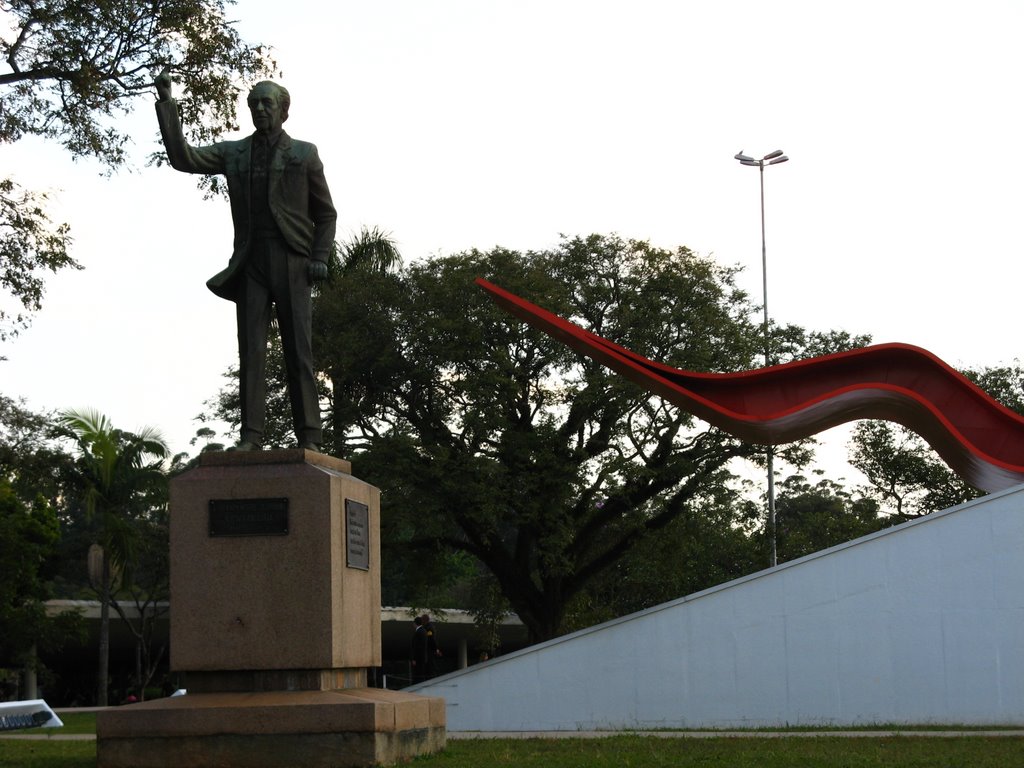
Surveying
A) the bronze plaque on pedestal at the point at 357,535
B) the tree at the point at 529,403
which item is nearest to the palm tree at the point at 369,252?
the tree at the point at 529,403

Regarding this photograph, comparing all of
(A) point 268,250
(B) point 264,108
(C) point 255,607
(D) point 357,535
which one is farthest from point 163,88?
(C) point 255,607

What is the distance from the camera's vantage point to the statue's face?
405 inches

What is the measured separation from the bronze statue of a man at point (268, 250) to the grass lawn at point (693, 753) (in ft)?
9.28

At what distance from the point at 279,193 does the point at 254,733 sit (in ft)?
13.8

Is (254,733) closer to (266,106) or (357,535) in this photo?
(357,535)

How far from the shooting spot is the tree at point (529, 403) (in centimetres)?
2600

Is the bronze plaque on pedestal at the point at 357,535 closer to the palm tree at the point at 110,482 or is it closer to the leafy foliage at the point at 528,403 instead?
the leafy foliage at the point at 528,403

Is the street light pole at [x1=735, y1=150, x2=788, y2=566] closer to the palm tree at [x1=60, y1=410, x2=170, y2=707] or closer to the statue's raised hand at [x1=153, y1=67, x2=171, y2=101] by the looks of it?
the palm tree at [x1=60, y1=410, x2=170, y2=707]

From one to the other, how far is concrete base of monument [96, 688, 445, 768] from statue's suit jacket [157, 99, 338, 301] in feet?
11.3

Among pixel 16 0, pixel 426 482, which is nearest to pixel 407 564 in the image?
pixel 426 482

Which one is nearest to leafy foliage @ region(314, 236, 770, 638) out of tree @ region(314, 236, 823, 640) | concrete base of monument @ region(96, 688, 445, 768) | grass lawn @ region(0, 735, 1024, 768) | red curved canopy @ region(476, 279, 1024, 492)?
tree @ region(314, 236, 823, 640)

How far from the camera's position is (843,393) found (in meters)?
19.8

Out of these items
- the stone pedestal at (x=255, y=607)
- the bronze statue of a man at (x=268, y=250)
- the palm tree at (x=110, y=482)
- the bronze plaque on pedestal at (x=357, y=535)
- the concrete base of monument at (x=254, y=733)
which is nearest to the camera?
the concrete base of monument at (x=254, y=733)

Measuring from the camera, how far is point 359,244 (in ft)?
108
